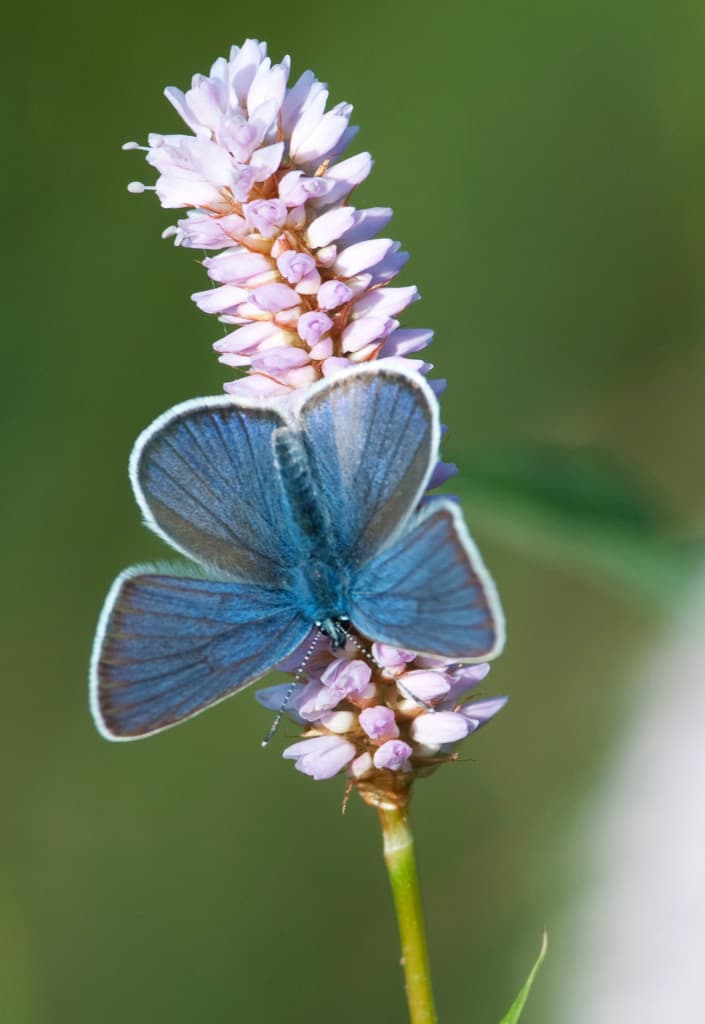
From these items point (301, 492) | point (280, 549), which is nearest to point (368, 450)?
point (301, 492)

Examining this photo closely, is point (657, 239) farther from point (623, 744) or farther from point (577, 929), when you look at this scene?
point (577, 929)

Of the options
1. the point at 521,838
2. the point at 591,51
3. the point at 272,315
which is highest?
the point at 591,51

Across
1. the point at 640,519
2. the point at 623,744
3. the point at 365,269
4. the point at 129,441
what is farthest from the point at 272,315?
the point at 129,441

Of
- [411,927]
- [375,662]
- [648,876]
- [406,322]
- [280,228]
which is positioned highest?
Result: [280,228]

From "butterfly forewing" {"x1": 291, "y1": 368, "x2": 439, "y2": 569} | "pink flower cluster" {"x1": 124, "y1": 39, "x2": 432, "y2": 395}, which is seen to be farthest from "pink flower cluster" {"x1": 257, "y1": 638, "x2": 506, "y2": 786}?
"pink flower cluster" {"x1": 124, "y1": 39, "x2": 432, "y2": 395}

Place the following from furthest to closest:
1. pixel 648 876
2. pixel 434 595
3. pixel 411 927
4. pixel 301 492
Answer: pixel 648 876 → pixel 301 492 → pixel 411 927 → pixel 434 595

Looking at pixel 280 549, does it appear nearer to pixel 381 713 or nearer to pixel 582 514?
pixel 381 713
